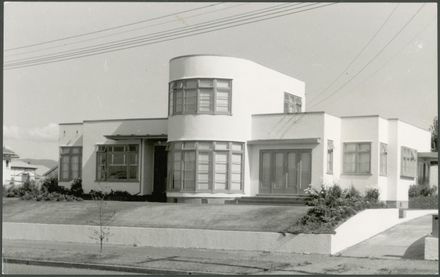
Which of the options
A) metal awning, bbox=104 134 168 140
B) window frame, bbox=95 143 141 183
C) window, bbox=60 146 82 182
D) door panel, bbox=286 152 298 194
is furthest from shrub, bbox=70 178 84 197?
door panel, bbox=286 152 298 194

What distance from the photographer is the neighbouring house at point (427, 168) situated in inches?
1351

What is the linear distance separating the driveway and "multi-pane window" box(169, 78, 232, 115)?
30.3 ft

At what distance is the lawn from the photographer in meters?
22.1

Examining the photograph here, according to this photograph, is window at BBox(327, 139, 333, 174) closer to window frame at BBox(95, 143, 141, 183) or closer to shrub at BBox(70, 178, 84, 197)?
window frame at BBox(95, 143, 141, 183)

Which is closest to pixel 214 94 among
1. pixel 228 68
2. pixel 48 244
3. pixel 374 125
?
pixel 228 68

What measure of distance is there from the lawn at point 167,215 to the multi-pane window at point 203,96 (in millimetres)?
4631

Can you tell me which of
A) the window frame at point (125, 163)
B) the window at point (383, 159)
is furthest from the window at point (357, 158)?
the window frame at point (125, 163)

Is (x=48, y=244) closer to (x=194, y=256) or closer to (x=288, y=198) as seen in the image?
(x=194, y=256)

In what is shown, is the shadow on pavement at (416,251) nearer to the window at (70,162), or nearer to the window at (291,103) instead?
the window at (291,103)

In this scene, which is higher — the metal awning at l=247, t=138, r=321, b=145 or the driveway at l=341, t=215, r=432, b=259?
the metal awning at l=247, t=138, r=321, b=145

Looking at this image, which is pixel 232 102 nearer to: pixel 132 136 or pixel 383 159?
pixel 132 136

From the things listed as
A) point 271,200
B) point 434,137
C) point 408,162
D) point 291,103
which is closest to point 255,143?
point 271,200

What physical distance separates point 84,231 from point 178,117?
778 centimetres

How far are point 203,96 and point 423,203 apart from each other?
1084cm
